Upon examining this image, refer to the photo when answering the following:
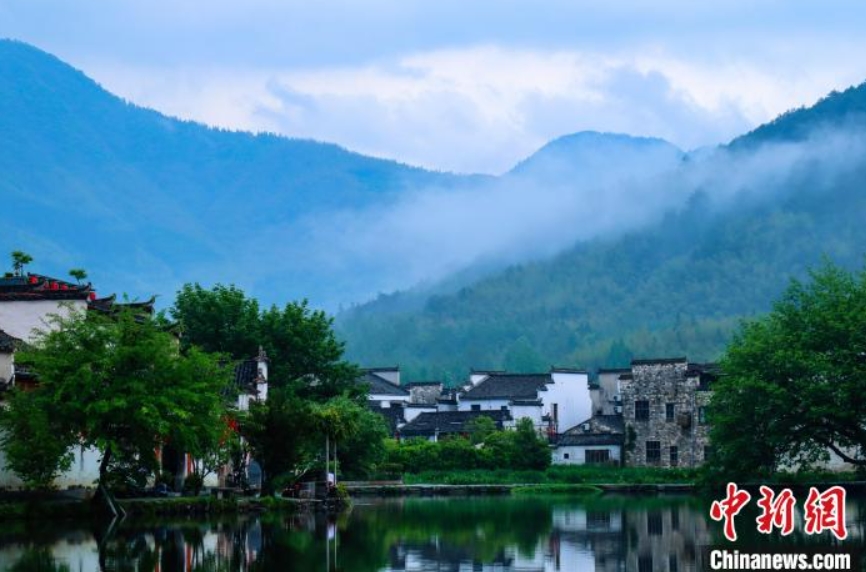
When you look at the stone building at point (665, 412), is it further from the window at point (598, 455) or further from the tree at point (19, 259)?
the tree at point (19, 259)

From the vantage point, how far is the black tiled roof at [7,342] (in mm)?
52125

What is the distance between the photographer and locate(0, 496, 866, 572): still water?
34719 millimetres

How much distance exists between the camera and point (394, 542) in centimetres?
4228

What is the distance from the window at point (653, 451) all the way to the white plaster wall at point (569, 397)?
552 inches

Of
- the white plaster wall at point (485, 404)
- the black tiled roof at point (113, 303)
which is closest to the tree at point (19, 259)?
the black tiled roof at point (113, 303)

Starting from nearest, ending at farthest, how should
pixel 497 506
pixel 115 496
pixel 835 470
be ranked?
1. pixel 115 496
2. pixel 497 506
3. pixel 835 470

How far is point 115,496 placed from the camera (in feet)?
179

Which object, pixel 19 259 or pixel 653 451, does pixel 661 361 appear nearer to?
pixel 653 451

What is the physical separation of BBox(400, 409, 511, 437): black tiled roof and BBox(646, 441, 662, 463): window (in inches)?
491

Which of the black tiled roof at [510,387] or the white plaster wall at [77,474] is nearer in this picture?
the white plaster wall at [77,474]

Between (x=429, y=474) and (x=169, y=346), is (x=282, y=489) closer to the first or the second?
Answer: (x=169, y=346)

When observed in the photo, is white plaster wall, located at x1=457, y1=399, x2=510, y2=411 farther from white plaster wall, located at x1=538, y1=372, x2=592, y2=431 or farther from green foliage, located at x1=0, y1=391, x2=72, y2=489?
green foliage, located at x1=0, y1=391, x2=72, y2=489

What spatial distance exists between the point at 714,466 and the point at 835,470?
34.1 metres

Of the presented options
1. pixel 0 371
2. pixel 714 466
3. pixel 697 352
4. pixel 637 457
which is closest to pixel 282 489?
pixel 0 371
